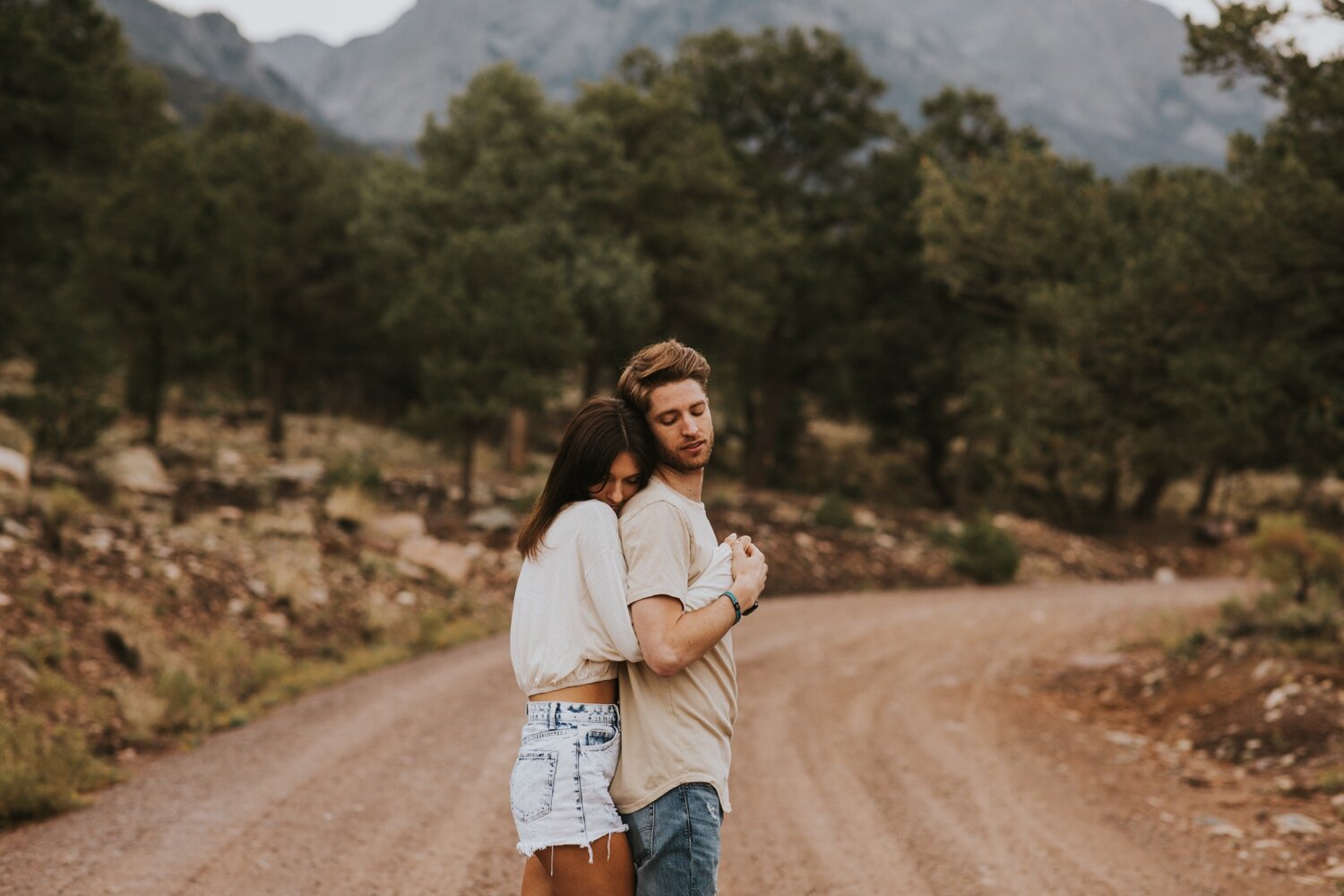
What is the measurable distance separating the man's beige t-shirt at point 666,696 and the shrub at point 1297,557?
11273 millimetres

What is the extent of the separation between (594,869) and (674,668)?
0.61m

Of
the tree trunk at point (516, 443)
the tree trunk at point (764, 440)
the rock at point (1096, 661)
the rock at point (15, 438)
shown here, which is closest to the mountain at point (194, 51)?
the tree trunk at point (764, 440)

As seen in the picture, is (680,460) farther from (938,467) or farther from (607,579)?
(938,467)

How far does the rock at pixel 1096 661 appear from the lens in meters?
12.6

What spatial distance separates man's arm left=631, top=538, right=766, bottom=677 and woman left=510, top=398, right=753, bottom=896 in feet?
0.24

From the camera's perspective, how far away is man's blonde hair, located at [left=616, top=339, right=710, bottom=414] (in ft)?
9.36

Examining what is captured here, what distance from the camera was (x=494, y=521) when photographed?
19391 mm

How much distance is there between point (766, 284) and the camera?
29453 millimetres

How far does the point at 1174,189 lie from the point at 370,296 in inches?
854

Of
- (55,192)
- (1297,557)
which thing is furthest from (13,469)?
(1297,557)

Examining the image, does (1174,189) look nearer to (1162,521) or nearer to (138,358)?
(138,358)

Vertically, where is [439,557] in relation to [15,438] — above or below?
below

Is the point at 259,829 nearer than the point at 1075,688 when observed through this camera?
Yes

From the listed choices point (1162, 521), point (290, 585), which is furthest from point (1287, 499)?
point (290, 585)
